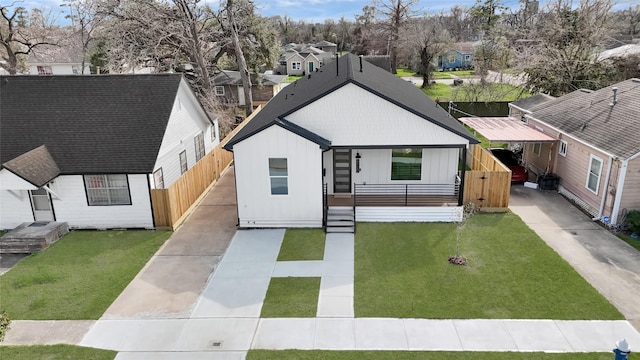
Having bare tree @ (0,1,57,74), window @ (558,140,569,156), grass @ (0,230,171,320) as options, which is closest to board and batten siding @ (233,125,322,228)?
grass @ (0,230,171,320)

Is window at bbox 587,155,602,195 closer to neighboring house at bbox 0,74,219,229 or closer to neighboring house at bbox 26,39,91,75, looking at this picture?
neighboring house at bbox 0,74,219,229

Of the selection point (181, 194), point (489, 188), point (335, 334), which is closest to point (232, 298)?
point (335, 334)

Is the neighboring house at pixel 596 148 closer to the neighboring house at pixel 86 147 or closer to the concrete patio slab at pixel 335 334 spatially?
the concrete patio slab at pixel 335 334

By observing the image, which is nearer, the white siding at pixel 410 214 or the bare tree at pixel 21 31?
the white siding at pixel 410 214

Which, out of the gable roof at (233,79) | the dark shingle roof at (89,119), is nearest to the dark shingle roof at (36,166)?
the dark shingle roof at (89,119)

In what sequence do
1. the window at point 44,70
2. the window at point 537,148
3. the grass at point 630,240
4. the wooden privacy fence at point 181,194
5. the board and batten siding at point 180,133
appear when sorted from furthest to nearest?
the window at point 44,70 < the window at point 537,148 < the board and batten siding at point 180,133 < the wooden privacy fence at point 181,194 < the grass at point 630,240

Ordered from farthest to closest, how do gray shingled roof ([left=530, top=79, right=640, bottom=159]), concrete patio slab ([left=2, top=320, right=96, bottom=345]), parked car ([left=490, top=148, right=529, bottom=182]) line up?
1. parked car ([left=490, top=148, right=529, bottom=182])
2. gray shingled roof ([left=530, top=79, right=640, bottom=159])
3. concrete patio slab ([left=2, top=320, right=96, bottom=345])
